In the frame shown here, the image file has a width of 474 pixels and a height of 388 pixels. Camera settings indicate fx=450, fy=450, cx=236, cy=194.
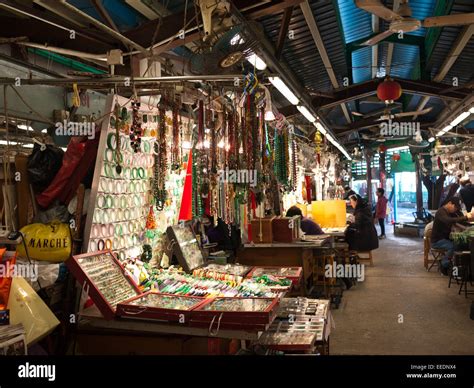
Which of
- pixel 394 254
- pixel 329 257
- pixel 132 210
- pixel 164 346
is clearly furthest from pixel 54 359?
pixel 394 254

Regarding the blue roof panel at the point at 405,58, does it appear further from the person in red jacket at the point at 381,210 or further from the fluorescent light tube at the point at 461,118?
the person in red jacket at the point at 381,210

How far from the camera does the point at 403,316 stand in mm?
6207

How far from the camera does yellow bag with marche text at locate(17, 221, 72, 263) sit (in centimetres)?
346

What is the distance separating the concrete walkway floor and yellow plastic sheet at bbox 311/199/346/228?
132 centimetres

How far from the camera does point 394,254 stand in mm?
11938

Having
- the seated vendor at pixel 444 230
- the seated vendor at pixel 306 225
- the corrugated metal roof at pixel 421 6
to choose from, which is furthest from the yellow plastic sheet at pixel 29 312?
the seated vendor at pixel 444 230

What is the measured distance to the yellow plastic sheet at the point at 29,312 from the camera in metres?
2.91

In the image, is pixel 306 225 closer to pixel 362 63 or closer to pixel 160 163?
pixel 362 63

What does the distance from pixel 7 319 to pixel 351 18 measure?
5538mm

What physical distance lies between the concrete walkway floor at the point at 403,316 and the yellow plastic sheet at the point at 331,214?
132 centimetres

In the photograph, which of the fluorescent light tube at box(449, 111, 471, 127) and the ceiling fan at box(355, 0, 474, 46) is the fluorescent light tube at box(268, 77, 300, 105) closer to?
the ceiling fan at box(355, 0, 474, 46)

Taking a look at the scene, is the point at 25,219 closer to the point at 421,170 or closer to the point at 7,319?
the point at 7,319

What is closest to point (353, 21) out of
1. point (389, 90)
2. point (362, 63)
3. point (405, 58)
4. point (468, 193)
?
point (389, 90)

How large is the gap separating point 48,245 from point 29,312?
632 millimetres
